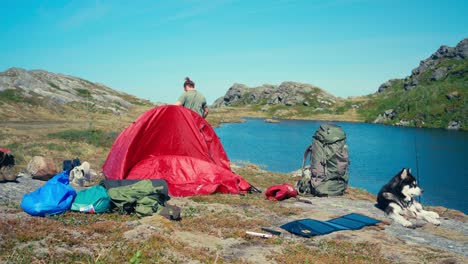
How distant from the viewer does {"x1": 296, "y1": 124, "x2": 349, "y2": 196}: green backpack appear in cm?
1670

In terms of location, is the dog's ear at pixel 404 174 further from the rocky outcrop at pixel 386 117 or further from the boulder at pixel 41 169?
the rocky outcrop at pixel 386 117

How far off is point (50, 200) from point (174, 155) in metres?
6.16

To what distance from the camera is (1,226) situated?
8539 mm

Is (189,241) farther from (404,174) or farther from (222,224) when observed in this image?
(404,174)

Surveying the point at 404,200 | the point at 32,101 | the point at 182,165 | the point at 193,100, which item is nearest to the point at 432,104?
the point at 32,101

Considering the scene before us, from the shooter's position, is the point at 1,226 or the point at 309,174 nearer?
the point at 1,226

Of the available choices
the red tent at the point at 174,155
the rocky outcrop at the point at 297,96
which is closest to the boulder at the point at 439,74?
the rocky outcrop at the point at 297,96

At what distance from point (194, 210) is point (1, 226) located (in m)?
5.52

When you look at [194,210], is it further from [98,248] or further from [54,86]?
[54,86]

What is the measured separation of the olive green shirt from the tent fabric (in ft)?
25.3

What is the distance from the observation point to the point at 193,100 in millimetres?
17250

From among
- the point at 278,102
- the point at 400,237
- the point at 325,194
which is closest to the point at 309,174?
the point at 325,194

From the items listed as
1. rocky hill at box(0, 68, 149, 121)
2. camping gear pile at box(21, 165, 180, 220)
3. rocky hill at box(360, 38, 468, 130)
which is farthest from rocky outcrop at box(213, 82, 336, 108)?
camping gear pile at box(21, 165, 180, 220)

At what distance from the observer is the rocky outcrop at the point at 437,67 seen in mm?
158500
